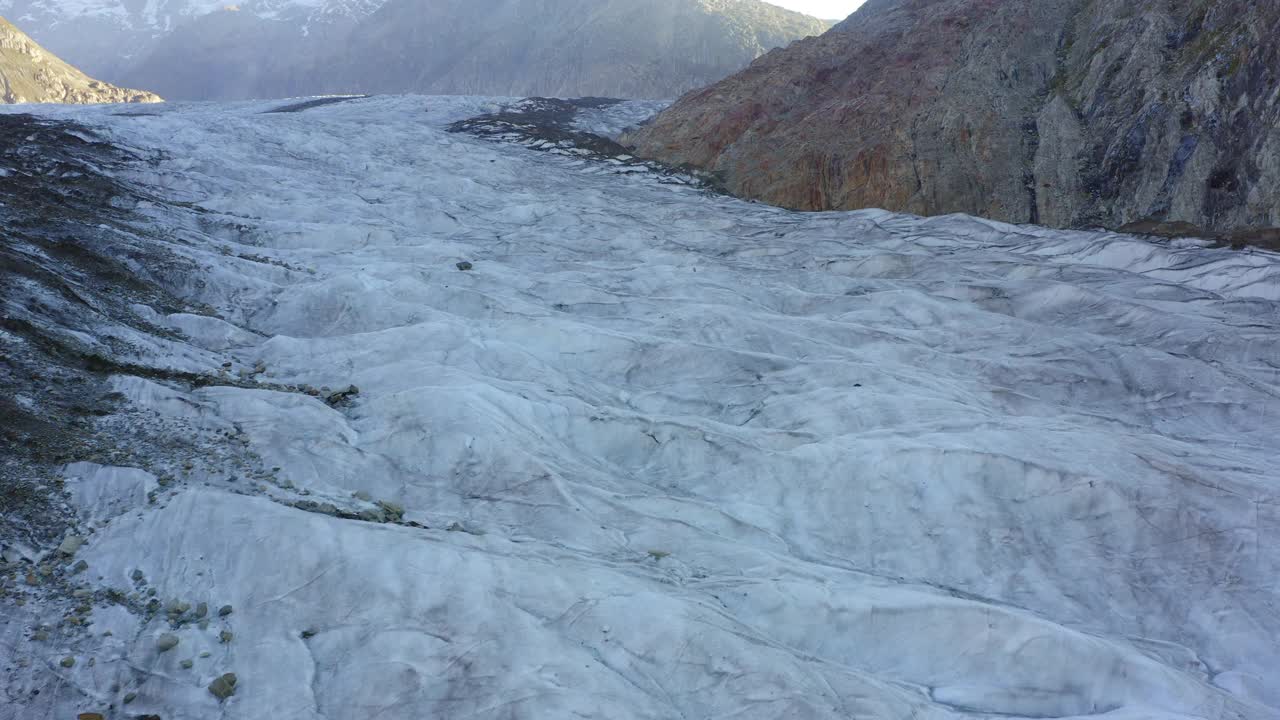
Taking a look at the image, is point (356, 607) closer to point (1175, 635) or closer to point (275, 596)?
point (275, 596)

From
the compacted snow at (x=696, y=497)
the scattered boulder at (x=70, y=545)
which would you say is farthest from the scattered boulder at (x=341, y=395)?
the scattered boulder at (x=70, y=545)

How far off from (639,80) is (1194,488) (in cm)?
6815

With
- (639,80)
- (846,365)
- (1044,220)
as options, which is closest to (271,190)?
(846,365)

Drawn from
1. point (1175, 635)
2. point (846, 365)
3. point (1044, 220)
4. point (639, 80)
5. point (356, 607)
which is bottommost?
point (1175, 635)

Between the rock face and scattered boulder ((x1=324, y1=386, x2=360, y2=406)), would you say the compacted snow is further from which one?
the rock face

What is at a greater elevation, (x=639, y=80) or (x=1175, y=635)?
(x=639, y=80)

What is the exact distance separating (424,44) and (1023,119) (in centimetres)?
8767

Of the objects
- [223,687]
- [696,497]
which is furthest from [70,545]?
[696,497]

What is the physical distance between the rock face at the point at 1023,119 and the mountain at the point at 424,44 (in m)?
42.4

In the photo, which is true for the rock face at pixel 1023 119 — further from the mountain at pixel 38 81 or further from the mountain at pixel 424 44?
the mountain at pixel 38 81

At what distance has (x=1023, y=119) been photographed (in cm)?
2094

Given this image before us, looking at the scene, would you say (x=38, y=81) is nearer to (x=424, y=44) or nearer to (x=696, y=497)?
(x=424, y=44)

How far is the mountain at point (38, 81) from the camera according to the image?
191 feet

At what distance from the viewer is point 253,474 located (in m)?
6.56
